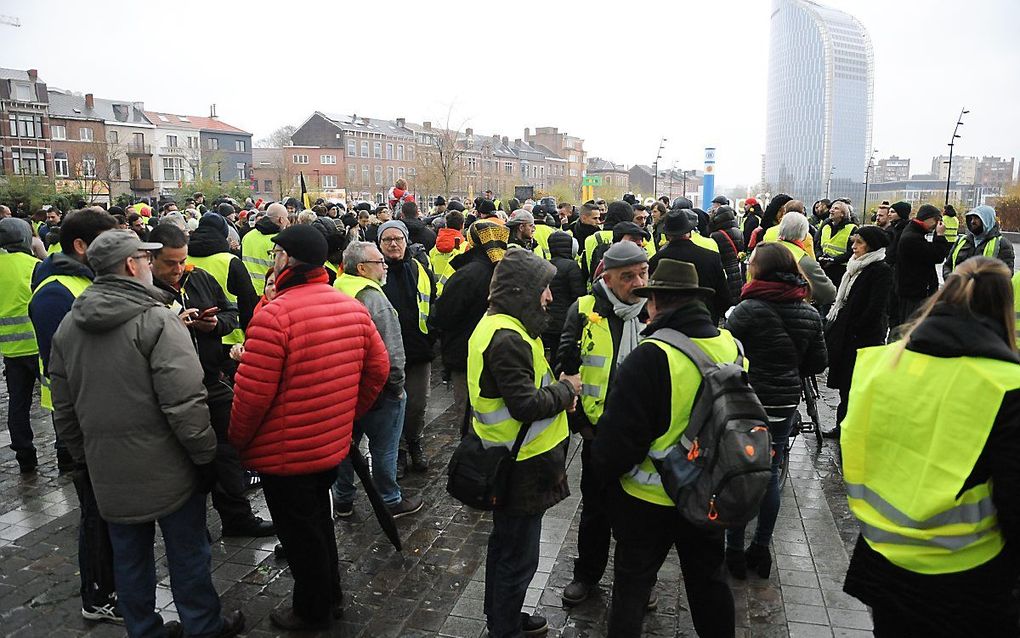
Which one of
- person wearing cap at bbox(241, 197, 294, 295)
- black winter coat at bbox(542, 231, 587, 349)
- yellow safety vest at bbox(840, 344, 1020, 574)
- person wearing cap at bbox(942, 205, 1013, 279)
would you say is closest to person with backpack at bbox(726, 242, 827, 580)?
yellow safety vest at bbox(840, 344, 1020, 574)

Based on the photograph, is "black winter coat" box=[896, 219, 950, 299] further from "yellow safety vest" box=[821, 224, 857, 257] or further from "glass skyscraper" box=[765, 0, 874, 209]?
"glass skyscraper" box=[765, 0, 874, 209]

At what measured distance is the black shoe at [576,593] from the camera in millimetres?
3988

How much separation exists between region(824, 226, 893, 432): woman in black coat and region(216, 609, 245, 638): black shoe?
5170 millimetres

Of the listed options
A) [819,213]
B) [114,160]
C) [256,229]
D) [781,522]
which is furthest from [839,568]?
[114,160]

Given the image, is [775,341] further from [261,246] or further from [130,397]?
[261,246]

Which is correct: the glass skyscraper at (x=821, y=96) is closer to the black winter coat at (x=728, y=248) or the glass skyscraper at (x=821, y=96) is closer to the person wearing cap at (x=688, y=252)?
the black winter coat at (x=728, y=248)

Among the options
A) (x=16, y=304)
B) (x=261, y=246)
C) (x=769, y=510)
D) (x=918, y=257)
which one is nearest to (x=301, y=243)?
(x=769, y=510)

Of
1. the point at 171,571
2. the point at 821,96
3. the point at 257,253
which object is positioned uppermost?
the point at 821,96

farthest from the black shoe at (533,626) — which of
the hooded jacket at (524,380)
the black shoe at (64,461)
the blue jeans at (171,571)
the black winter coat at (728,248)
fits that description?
the black winter coat at (728,248)

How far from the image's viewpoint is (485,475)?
10.8 ft

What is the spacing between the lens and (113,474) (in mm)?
3215

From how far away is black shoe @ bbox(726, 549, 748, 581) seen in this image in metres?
4.28

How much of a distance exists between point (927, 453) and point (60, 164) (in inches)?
2741

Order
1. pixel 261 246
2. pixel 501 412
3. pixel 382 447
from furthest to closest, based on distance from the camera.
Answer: pixel 261 246
pixel 382 447
pixel 501 412
